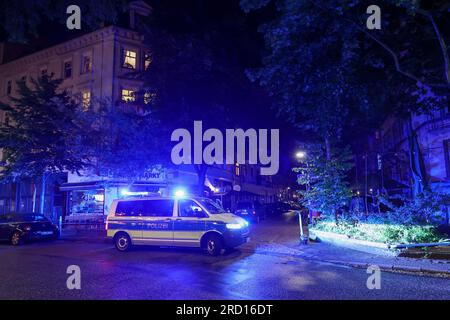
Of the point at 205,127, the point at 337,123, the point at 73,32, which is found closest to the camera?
the point at 337,123

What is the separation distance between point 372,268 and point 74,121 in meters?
19.7

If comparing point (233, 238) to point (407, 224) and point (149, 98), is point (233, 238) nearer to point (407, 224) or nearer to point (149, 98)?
point (407, 224)

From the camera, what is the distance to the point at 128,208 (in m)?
13.5

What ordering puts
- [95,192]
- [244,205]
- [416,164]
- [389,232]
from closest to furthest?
1. [389,232]
2. [416,164]
3. [95,192]
4. [244,205]

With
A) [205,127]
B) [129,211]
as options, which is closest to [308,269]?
[129,211]

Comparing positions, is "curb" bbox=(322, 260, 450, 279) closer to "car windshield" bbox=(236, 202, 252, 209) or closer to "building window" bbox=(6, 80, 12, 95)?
"car windshield" bbox=(236, 202, 252, 209)

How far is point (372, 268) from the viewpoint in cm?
920

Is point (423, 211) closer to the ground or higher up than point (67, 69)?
closer to the ground

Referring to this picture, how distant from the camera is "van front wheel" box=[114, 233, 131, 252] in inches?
520

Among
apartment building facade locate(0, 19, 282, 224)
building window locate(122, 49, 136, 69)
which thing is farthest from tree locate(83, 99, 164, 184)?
building window locate(122, 49, 136, 69)

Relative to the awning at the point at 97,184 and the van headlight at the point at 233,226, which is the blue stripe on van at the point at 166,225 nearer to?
the van headlight at the point at 233,226

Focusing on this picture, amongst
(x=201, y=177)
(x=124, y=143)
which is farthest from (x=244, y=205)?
(x=124, y=143)

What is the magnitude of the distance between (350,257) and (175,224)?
6.18 meters

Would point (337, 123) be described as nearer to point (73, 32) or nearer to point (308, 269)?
point (308, 269)
